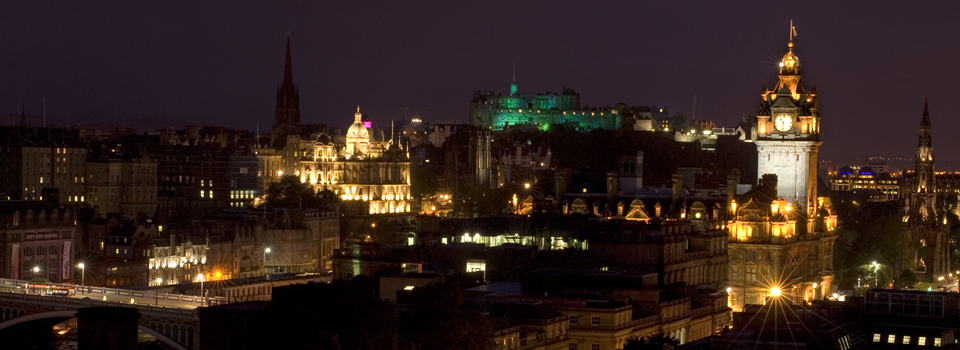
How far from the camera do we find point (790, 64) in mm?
123938

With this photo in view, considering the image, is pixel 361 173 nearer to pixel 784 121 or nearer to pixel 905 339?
pixel 784 121

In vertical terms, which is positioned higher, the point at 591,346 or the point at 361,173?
the point at 361,173

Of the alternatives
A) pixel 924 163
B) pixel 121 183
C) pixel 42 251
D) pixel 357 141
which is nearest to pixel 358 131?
pixel 357 141

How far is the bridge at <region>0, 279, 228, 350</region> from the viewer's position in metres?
83.0

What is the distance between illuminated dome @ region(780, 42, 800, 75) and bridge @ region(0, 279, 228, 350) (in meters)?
50.7

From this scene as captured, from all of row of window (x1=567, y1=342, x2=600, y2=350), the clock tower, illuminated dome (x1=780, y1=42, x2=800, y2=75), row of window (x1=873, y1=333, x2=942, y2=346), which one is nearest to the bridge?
row of window (x1=567, y1=342, x2=600, y2=350)

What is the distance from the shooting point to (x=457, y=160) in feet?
618

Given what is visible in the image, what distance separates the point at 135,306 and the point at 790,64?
56116mm

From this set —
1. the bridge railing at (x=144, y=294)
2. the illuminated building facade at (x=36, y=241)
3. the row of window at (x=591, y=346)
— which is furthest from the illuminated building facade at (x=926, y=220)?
the bridge railing at (x=144, y=294)

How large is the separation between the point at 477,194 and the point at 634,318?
8781cm

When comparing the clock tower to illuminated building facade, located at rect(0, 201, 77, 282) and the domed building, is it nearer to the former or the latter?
illuminated building facade, located at rect(0, 201, 77, 282)

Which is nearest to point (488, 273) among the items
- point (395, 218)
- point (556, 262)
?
point (556, 262)

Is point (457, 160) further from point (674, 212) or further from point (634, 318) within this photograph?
point (634, 318)

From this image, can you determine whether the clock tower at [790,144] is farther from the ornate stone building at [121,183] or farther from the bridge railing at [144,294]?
the ornate stone building at [121,183]
